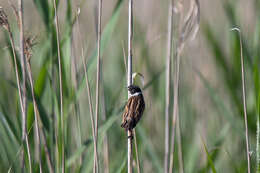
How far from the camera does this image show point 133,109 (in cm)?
176

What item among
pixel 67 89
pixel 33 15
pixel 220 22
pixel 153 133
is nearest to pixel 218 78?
pixel 220 22

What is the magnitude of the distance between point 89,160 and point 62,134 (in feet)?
0.77

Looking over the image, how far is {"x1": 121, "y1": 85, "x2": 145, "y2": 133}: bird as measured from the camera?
1736 millimetres

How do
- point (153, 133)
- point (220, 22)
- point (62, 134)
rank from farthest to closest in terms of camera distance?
point (220, 22) < point (153, 133) < point (62, 134)

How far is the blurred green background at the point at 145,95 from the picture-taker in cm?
203

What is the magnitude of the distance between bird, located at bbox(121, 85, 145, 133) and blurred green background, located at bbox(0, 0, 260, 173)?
18 cm

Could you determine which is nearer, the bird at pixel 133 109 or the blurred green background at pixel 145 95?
the bird at pixel 133 109

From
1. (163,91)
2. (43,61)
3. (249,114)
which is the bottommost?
(249,114)

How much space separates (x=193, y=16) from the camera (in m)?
1.65

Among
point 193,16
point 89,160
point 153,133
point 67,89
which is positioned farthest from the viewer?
point 153,133

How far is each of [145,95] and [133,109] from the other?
171 cm

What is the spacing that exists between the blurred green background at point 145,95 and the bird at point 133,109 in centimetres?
18

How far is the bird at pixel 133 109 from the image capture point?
1.74m

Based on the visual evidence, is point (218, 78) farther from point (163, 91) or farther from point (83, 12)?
point (83, 12)
